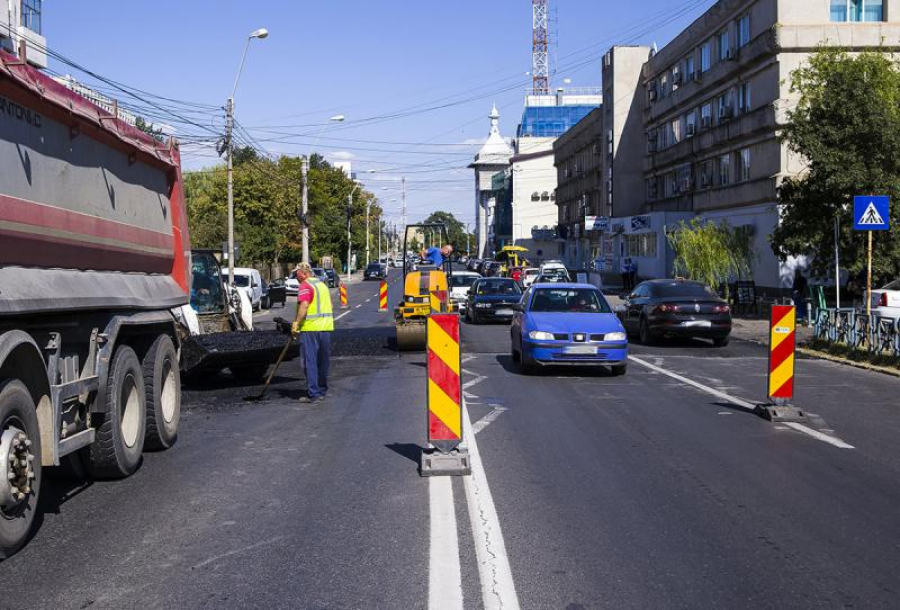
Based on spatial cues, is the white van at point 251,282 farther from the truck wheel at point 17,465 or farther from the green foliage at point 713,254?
the truck wheel at point 17,465

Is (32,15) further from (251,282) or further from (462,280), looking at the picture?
(462,280)

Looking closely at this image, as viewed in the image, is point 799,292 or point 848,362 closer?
point 848,362

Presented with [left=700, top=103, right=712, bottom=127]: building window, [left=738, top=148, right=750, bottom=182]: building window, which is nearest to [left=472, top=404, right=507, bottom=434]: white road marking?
[left=738, top=148, right=750, bottom=182]: building window

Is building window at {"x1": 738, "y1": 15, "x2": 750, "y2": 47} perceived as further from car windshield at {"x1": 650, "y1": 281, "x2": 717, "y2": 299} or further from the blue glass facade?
Result: the blue glass facade

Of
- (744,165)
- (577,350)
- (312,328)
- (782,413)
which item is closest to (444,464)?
(782,413)

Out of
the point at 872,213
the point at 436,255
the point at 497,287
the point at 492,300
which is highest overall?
the point at 872,213

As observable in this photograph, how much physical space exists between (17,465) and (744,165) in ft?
136

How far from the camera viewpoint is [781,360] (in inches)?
461

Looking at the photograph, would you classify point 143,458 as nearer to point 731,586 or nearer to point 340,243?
point 731,586

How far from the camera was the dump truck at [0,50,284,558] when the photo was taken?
633cm

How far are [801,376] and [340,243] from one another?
72965mm

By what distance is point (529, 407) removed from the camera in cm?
1268

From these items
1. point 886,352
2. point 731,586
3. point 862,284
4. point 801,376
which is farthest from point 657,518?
point 862,284

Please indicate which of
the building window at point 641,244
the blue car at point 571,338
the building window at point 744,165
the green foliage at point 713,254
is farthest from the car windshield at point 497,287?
the building window at point 641,244
